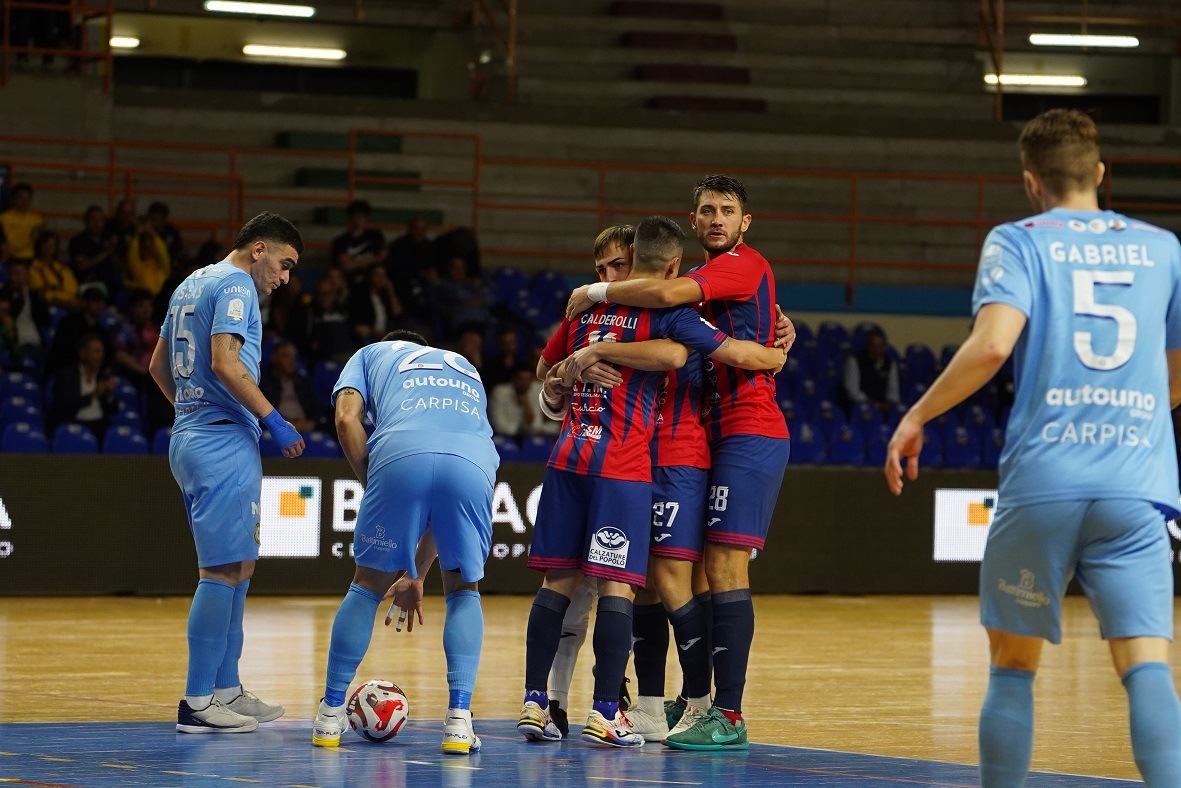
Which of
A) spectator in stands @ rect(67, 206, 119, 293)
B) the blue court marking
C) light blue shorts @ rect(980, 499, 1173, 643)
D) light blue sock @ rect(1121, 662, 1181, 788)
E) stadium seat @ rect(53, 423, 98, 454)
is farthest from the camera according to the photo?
spectator in stands @ rect(67, 206, 119, 293)

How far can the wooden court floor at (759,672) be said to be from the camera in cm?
765

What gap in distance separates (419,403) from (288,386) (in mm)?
8466

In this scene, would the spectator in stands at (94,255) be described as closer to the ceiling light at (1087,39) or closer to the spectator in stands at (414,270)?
the spectator in stands at (414,270)

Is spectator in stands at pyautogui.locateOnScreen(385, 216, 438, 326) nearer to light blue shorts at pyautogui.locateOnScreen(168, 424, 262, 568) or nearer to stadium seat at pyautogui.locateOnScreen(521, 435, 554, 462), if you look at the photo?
stadium seat at pyautogui.locateOnScreen(521, 435, 554, 462)

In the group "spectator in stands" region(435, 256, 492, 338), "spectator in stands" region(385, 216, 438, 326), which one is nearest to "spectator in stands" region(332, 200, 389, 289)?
"spectator in stands" region(385, 216, 438, 326)

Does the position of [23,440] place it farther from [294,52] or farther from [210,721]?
A: [294,52]

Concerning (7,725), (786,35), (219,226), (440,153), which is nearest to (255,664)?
(7,725)

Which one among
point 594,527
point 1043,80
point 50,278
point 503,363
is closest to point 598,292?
point 594,527

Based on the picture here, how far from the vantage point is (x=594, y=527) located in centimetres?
695

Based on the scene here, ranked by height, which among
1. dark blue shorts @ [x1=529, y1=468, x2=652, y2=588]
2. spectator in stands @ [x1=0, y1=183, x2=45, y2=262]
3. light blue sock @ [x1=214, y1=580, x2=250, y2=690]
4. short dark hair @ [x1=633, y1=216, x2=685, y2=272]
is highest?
spectator in stands @ [x1=0, y1=183, x2=45, y2=262]

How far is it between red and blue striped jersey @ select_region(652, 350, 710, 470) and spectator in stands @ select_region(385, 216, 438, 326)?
10160 millimetres

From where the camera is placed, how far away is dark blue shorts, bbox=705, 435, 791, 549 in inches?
281

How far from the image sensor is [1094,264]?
4.61 meters

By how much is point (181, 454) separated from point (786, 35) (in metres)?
17.5
